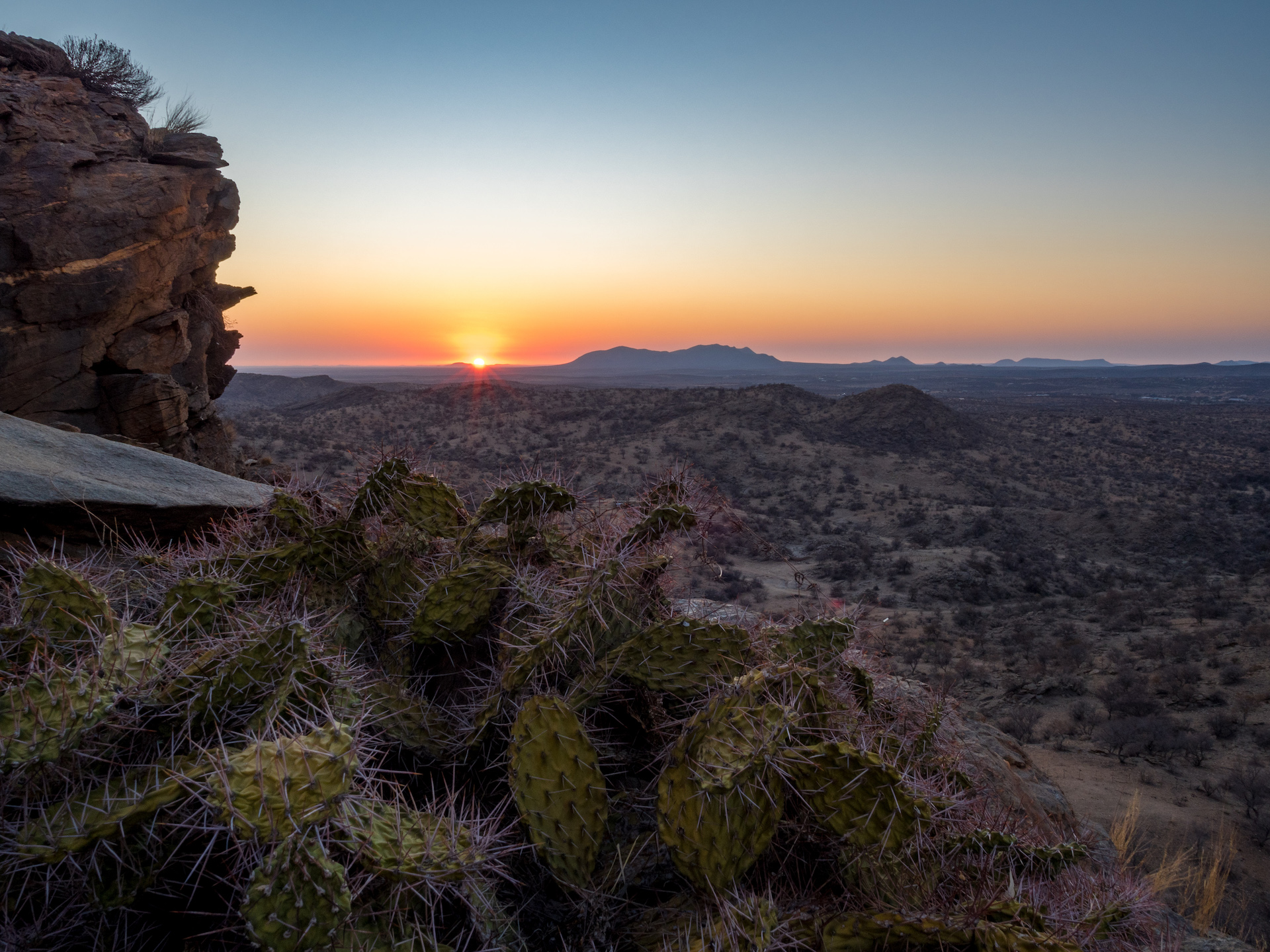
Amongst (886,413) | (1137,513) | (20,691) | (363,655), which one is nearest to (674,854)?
(363,655)

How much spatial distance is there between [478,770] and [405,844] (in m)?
0.71

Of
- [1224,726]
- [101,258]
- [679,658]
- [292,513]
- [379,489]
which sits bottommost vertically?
[1224,726]

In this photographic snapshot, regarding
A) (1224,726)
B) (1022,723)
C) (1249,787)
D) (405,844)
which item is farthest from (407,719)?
(1224,726)

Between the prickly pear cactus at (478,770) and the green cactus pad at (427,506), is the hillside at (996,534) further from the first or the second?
the prickly pear cactus at (478,770)

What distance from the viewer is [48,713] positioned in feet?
5.71

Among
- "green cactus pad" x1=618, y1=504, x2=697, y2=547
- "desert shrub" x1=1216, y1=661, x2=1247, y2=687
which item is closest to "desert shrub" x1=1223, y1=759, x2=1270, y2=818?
"desert shrub" x1=1216, y1=661, x2=1247, y2=687

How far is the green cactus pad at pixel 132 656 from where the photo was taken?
1928mm

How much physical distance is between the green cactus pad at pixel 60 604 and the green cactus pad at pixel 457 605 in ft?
3.34

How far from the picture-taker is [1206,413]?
183ft

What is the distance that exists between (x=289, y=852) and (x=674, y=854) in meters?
1.04

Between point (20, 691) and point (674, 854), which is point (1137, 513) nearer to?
point (674, 854)

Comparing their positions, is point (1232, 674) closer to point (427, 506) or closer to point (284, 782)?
point (427, 506)

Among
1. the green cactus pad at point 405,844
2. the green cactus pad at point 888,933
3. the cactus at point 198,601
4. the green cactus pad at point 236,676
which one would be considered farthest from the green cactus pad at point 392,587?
the green cactus pad at point 888,933

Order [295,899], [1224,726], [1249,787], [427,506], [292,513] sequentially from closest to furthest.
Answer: [295,899] → [292,513] → [427,506] → [1249,787] → [1224,726]
